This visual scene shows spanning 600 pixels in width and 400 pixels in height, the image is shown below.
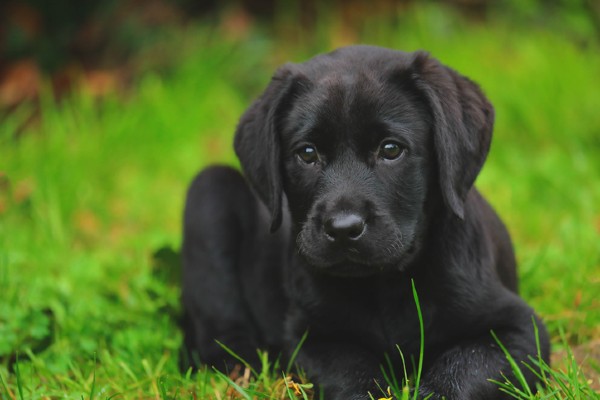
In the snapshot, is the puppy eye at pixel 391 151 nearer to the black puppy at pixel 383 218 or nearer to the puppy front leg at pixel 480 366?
the black puppy at pixel 383 218

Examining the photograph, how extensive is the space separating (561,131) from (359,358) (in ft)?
12.7

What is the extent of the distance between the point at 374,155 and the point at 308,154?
26 centimetres

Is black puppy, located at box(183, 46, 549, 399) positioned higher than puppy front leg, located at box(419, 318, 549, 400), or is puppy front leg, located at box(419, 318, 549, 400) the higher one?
black puppy, located at box(183, 46, 549, 399)

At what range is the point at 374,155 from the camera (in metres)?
3.08

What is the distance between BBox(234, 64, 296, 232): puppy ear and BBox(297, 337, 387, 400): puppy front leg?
19.3 inches

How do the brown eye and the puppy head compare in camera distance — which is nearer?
the puppy head

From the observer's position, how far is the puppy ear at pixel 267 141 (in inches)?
129

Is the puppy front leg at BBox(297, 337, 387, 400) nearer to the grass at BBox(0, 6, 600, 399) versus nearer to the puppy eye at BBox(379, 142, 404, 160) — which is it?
the grass at BBox(0, 6, 600, 399)

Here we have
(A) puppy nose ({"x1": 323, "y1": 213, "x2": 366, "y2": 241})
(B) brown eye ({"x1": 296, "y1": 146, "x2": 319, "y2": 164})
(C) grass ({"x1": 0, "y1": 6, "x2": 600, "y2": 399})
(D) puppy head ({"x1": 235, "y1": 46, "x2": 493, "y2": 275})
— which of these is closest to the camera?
(A) puppy nose ({"x1": 323, "y1": 213, "x2": 366, "y2": 241})

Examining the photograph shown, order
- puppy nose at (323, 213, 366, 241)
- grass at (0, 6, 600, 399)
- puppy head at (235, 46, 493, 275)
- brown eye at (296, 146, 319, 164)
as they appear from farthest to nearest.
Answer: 1. grass at (0, 6, 600, 399)
2. brown eye at (296, 146, 319, 164)
3. puppy head at (235, 46, 493, 275)
4. puppy nose at (323, 213, 366, 241)

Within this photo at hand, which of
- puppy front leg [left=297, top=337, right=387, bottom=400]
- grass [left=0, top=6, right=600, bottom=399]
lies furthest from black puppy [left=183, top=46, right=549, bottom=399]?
grass [left=0, top=6, right=600, bottom=399]

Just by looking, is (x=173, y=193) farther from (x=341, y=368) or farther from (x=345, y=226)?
(x=345, y=226)

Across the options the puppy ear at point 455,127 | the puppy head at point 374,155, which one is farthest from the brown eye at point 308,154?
the puppy ear at point 455,127

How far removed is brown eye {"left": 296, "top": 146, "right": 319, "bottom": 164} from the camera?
3.19 metres
